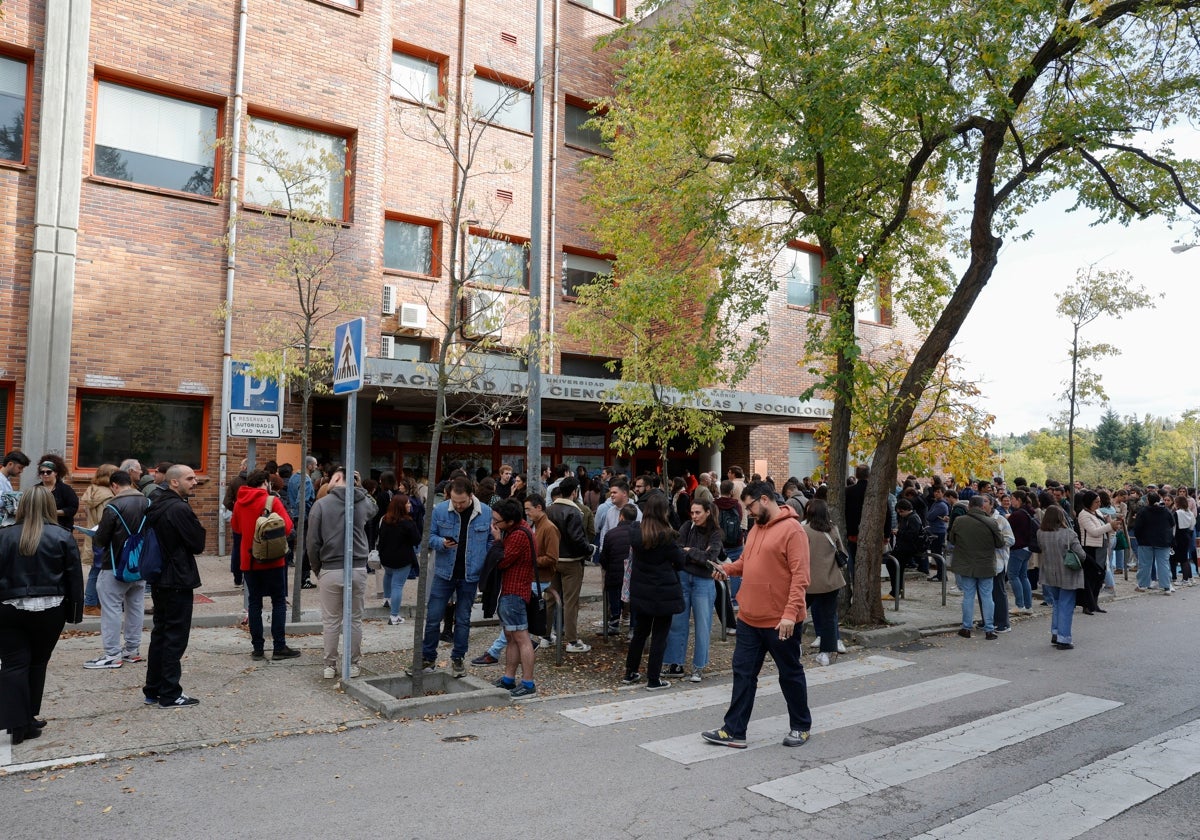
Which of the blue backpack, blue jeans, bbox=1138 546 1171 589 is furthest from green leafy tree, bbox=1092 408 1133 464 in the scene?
the blue backpack

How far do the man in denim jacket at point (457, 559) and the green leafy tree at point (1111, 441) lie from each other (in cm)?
7835

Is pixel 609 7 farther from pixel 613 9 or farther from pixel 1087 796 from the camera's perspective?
pixel 1087 796

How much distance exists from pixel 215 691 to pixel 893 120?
10.4 metres

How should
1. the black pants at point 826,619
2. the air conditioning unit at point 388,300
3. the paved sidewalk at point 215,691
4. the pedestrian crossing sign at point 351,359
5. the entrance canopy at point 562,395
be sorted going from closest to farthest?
the paved sidewalk at point 215,691
the pedestrian crossing sign at point 351,359
the black pants at point 826,619
the entrance canopy at point 562,395
the air conditioning unit at point 388,300

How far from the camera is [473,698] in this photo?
280 inches

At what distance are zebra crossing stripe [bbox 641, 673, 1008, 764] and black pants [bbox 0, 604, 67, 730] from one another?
4263 mm

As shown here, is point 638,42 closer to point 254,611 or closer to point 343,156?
point 343,156

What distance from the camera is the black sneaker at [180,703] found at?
265 inches

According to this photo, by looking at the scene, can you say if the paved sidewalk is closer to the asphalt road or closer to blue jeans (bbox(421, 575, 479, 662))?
the asphalt road

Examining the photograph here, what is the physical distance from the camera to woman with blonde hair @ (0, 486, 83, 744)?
5695 millimetres

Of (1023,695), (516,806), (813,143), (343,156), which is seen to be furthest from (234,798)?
(343,156)

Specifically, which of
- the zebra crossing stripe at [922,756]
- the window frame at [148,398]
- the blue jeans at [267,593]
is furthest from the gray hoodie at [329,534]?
the window frame at [148,398]

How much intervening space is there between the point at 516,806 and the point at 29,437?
12.3 meters

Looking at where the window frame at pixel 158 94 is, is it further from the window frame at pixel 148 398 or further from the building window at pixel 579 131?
the building window at pixel 579 131
